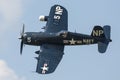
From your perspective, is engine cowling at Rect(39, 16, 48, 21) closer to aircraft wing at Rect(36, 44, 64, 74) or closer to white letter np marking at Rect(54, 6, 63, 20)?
white letter np marking at Rect(54, 6, 63, 20)

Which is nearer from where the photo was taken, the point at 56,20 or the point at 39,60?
the point at 39,60

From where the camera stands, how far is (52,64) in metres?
89.0

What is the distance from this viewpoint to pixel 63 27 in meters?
94.7

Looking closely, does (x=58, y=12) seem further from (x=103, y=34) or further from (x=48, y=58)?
(x=48, y=58)

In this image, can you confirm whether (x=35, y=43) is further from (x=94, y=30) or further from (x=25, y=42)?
(x=94, y=30)

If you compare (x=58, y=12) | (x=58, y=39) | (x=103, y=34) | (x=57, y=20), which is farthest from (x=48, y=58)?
(x=58, y=12)

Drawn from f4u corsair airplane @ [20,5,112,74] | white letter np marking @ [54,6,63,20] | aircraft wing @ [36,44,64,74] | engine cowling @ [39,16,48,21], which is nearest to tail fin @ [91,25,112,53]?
f4u corsair airplane @ [20,5,112,74]

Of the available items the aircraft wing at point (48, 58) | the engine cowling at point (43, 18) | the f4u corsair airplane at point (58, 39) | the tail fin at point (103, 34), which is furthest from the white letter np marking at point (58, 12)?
the tail fin at point (103, 34)

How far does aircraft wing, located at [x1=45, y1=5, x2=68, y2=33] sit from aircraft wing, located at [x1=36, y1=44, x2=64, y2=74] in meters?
2.69

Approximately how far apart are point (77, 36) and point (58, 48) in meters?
2.75

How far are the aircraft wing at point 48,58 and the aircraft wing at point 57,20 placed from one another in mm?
2686

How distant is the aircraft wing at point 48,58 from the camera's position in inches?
3465

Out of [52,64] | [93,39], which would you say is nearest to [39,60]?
[52,64]

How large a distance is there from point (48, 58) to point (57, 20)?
277 inches
